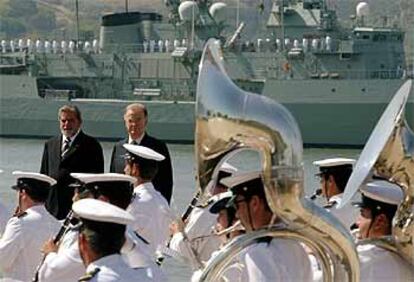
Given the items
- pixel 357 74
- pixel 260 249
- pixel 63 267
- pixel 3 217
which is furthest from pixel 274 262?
pixel 357 74

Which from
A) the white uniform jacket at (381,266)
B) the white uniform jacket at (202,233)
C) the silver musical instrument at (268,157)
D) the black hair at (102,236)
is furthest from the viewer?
the white uniform jacket at (202,233)

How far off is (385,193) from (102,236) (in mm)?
1258

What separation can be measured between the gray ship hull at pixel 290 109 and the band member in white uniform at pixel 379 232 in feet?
129

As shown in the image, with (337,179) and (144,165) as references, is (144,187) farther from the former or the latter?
(337,179)

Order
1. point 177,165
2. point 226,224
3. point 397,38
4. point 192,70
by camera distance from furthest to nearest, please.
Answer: point 397,38, point 192,70, point 177,165, point 226,224

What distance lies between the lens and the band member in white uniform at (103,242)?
371 cm

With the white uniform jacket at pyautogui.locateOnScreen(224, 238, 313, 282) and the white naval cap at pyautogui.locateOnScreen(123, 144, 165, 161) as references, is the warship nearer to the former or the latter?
the white naval cap at pyautogui.locateOnScreen(123, 144, 165, 161)

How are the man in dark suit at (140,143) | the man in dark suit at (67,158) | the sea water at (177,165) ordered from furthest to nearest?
the sea water at (177,165) < the man in dark suit at (67,158) < the man in dark suit at (140,143)

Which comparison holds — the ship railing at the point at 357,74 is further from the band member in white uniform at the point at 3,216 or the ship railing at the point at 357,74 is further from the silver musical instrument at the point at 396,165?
the silver musical instrument at the point at 396,165

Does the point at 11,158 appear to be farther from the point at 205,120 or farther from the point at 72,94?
the point at 205,120

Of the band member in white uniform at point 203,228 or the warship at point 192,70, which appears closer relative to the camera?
the band member in white uniform at point 203,228

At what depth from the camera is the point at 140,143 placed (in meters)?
7.08

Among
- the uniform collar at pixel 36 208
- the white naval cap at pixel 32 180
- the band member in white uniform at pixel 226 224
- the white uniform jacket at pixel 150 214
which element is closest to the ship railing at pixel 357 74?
the white uniform jacket at pixel 150 214

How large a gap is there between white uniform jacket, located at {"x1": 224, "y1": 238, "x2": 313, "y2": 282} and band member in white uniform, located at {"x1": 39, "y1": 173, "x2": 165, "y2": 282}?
284 mm
